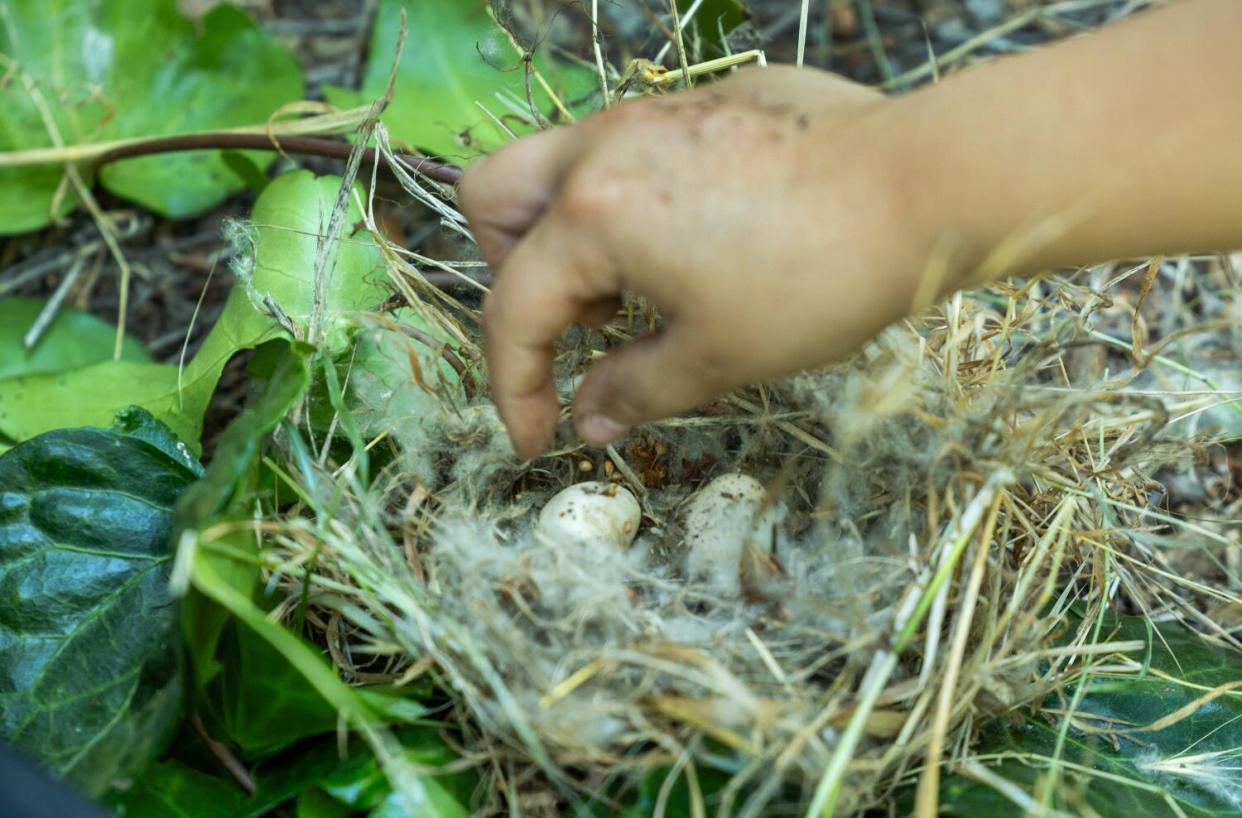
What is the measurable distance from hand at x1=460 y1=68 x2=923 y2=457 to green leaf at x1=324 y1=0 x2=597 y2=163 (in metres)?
0.75

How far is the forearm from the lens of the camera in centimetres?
77

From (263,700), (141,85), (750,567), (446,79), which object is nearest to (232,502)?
(263,700)

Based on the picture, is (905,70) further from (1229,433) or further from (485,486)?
(485,486)

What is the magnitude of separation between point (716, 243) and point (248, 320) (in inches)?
28.8

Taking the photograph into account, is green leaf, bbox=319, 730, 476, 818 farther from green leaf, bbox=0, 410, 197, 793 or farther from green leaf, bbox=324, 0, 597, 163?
green leaf, bbox=324, 0, 597, 163

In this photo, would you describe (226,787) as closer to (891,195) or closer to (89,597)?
(89,597)

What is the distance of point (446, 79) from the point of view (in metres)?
1.73

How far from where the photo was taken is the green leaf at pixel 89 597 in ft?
3.24

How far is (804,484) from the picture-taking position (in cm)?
121

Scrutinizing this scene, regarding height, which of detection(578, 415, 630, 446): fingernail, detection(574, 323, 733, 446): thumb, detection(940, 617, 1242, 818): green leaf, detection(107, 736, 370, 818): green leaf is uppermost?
detection(574, 323, 733, 446): thumb

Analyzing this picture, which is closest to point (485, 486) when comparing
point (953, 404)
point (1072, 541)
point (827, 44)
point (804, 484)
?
point (804, 484)

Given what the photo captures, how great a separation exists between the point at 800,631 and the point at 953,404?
29 cm

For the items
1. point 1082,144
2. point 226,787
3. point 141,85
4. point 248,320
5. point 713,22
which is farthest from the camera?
point 141,85

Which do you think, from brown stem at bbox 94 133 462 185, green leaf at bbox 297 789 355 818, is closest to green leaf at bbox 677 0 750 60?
brown stem at bbox 94 133 462 185
